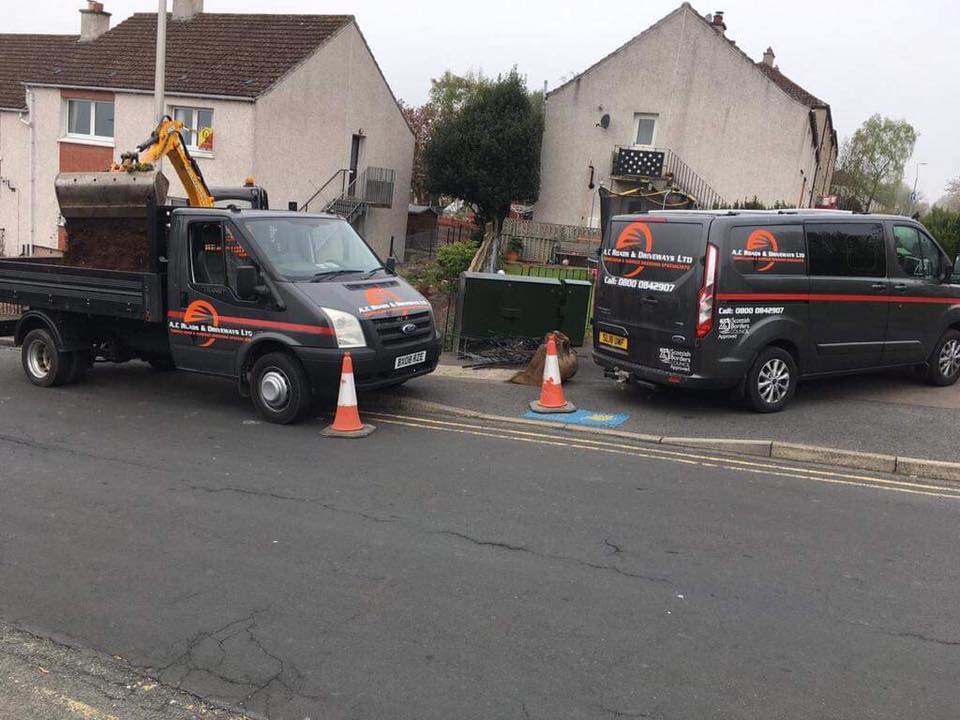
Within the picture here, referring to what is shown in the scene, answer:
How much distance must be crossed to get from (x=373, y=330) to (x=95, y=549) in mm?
3798

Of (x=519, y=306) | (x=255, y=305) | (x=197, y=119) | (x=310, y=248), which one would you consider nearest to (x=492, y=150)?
(x=197, y=119)

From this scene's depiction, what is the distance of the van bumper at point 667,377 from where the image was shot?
8641 millimetres

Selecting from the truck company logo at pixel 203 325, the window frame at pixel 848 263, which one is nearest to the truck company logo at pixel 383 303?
the truck company logo at pixel 203 325

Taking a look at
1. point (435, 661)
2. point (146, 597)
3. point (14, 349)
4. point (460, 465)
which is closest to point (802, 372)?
point (460, 465)

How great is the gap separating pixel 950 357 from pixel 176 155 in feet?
33.1

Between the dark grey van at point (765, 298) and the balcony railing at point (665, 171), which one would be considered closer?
the dark grey van at point (765, 298)

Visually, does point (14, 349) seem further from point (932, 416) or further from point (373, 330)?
point (932, 416)

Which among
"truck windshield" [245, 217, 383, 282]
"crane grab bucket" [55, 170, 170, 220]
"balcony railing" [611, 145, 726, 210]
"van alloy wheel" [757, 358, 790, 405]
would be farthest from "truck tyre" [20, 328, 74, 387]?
"balcony railing" [611, 145, 726, 210]

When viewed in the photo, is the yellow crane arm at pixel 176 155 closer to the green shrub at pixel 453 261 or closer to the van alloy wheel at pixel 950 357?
the green shrub at pixel 453 261

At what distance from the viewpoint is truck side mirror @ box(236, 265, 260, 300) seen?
8.36m

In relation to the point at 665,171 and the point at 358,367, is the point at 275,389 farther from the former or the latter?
the point at 665,171

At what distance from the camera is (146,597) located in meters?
4.61

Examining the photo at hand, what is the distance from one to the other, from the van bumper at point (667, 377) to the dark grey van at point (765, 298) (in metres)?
0.01

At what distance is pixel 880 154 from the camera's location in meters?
75.8
